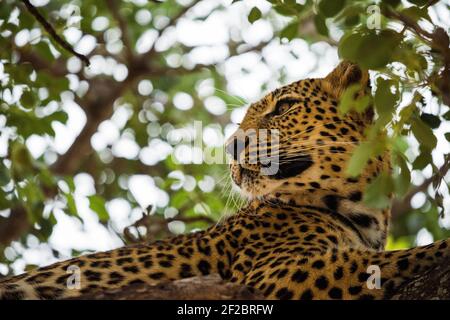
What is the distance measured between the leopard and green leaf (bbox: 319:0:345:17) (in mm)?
1057

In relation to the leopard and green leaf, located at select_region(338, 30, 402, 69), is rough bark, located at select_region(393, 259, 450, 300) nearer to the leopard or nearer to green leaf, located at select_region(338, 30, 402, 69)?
the leopard

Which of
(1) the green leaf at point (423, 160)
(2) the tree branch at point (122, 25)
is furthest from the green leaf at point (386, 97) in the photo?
(2) the tree branch at point (122, 25)

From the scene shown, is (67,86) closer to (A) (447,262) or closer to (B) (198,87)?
(A) (447,262)

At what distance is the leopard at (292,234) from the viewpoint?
4781 millimetres

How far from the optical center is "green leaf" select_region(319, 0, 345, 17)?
3.80 metres

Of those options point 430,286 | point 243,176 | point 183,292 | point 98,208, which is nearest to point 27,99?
point 98,208

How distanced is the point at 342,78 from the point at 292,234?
131 centimetres

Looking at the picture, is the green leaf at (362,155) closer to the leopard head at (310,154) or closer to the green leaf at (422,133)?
the green leaf at (422,133)

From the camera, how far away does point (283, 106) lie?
21.5 ft

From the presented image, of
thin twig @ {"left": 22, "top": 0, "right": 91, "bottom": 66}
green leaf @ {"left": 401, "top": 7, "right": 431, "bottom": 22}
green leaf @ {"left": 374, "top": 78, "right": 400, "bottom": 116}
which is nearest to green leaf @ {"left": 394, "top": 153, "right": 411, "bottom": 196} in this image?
green leaf @ {"left": 374, "top": 78, "right": 400, "bottom": 116}

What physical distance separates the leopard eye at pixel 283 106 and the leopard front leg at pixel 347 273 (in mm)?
1738

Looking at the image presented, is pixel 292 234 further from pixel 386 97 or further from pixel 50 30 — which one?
pixel 386 97
